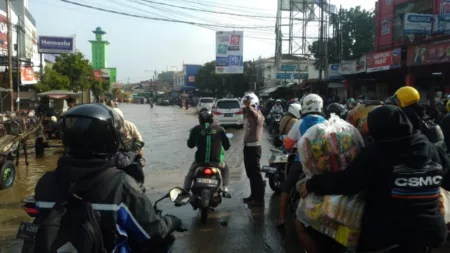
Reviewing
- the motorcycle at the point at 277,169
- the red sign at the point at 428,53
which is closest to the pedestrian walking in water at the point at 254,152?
the motorcycle at the point at 277,169

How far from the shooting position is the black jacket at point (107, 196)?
1778 millimetres

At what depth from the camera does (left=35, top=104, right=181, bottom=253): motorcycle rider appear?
179cm

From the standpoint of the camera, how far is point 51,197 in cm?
186

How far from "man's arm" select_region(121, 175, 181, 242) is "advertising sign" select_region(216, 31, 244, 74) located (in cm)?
3932

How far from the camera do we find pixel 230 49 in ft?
134

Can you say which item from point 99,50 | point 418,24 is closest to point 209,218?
point 418,24

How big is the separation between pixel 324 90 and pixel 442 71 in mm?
12692

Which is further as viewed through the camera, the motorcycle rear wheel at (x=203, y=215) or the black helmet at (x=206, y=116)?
the black helmet at (x=206, y=116)

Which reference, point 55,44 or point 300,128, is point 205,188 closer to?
point 300,128

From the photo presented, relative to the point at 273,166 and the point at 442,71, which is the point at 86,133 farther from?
the point at 442,71

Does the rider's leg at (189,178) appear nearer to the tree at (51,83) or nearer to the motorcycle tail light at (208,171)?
the motorcycle tail light at (208,171)

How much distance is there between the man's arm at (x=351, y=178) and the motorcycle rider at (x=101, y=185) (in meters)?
1.01

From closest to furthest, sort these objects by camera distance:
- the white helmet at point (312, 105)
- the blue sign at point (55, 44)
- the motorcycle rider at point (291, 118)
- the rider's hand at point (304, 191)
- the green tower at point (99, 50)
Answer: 1. the rider's hand at point (304, 191)
2. the white helmet at point (312, 105)
3. the motorcycle rider at point (291, 118)
4. the blue sign at point (55, 44)
5. the green tower at point (99, 50)

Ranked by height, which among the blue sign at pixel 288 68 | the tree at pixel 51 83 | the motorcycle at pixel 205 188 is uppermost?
the blue sign at pixel 288 68
